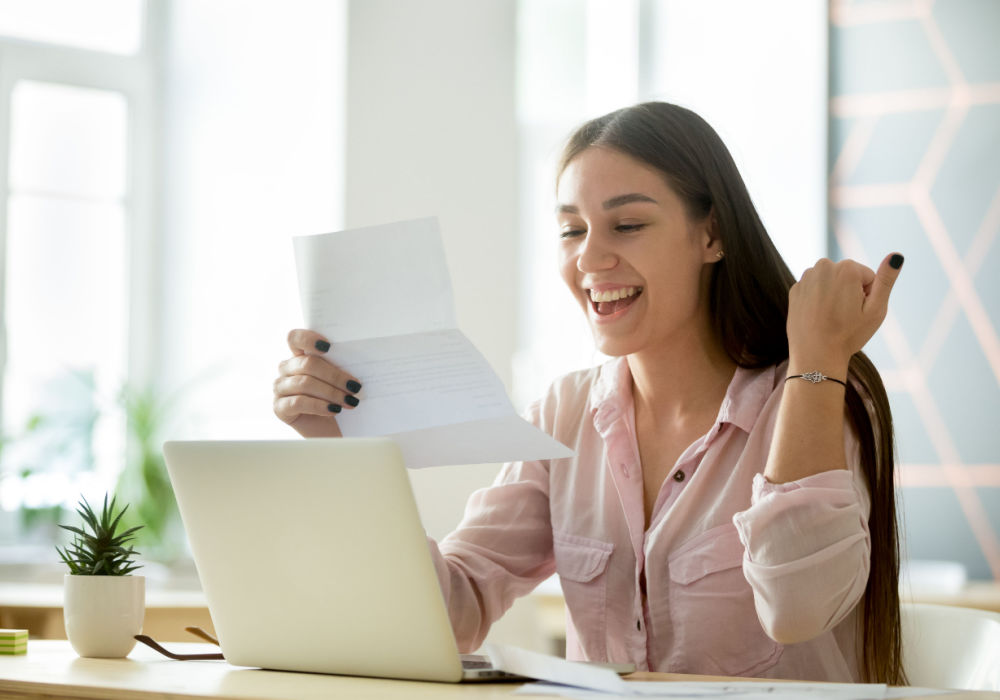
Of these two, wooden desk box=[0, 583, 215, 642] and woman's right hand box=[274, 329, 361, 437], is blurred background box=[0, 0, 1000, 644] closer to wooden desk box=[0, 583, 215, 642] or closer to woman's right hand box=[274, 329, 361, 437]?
wooden desk box=[0, 583, 215, 642]

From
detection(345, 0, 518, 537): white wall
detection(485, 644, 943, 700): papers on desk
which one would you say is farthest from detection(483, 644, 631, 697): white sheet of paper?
detection(345, 0, 518, 537): white wall

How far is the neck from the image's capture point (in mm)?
1716

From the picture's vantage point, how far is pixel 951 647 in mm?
1408

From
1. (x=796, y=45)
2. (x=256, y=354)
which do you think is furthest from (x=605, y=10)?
(x=256, y=354)

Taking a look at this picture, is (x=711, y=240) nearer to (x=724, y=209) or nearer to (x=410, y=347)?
(x=724, y=209)

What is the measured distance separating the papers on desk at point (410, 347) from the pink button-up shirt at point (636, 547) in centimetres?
25

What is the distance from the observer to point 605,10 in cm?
398

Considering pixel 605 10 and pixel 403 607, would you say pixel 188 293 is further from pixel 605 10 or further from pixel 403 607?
pixel 403 607

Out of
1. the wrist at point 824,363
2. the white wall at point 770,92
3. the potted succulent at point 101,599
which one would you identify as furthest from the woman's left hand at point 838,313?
the white wall at point 770,92

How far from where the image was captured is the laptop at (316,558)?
1.05m

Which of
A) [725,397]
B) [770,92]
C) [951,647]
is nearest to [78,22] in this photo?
[770,92]

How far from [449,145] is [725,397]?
2110mm

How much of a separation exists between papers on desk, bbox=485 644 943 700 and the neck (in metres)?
0.69

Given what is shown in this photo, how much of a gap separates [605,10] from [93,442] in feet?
7.31
